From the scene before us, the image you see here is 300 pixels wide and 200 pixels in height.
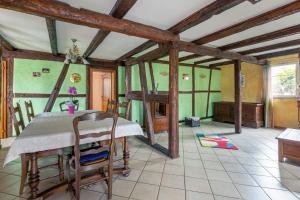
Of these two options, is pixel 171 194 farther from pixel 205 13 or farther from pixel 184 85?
Answer: pixel 184 85

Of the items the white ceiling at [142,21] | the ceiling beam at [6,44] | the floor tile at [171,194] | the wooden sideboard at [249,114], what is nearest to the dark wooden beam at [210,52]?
the white ceiling at [142,21]

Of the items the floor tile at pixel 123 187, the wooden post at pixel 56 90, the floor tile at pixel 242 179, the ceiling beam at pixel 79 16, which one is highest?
the ceiling beam at pixel 79 16

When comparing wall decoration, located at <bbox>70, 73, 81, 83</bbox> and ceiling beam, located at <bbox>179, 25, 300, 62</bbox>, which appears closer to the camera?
ceiling beam, located at <bbox>179, 25, 300, 62</bbox>

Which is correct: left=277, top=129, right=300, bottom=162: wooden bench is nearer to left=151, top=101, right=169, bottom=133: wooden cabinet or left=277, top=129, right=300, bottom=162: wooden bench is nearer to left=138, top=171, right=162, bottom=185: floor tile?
left=138, top=171, right=162, bottom=185: floor tile

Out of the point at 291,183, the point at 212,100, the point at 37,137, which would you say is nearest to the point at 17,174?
the point at 37,137

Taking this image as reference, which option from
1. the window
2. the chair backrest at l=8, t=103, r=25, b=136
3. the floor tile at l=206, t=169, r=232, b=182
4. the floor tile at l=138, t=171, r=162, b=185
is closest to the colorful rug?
the floor tile at l=206, t=169, r=232, b=182

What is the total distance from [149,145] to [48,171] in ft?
6.84

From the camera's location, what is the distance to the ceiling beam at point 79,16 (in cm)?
181

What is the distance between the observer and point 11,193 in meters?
1.93

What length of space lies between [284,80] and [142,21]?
5372 millimetres

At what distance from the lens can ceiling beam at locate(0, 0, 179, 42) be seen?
1.81 metres

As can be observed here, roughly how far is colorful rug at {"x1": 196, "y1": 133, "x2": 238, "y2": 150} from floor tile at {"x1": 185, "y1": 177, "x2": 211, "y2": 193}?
5.22 ft

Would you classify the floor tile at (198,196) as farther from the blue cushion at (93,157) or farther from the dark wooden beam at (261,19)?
the dark wooden beam at (261,19)

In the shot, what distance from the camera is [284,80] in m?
5.17
